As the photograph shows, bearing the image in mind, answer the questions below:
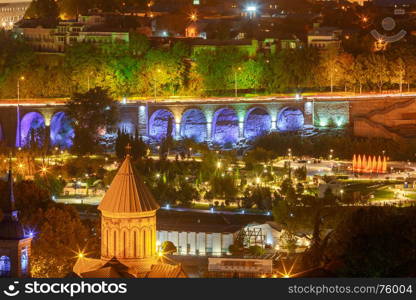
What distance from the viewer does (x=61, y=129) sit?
7512 cm

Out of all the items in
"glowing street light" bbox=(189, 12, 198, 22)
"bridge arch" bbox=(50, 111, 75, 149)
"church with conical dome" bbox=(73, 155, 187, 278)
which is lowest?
"church with conical dome" bbox=(73, 155, 187, 278)

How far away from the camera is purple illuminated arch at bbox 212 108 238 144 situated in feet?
241

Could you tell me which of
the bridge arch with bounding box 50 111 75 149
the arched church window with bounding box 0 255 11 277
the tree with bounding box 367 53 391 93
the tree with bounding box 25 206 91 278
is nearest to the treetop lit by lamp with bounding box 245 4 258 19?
the tree with bounding box 367 53 391 93

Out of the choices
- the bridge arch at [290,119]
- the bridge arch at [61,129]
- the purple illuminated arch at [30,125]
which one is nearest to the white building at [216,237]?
the bridge arch at [290,119]

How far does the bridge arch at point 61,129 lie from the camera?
73.9 metres

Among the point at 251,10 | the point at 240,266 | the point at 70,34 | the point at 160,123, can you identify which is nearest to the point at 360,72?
the point at 160,123

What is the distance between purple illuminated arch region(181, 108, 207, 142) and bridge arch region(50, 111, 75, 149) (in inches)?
198

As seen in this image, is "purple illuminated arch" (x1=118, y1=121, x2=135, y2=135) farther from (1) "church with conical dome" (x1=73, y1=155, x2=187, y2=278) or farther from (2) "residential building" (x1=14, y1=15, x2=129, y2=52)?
(1) "church with conical dome" (x1=73, y1=155, x2=187, y2=278)

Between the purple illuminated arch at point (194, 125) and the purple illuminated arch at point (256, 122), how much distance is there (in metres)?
1.96

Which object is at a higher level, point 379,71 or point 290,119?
point 379,71

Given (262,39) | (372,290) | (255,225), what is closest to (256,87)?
(262,39)

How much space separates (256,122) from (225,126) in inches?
56.0

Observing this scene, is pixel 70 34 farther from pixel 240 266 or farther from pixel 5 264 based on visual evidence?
pixel 5 264

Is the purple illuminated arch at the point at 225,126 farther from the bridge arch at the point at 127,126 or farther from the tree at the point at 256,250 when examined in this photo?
the tree at the point at 256,250
